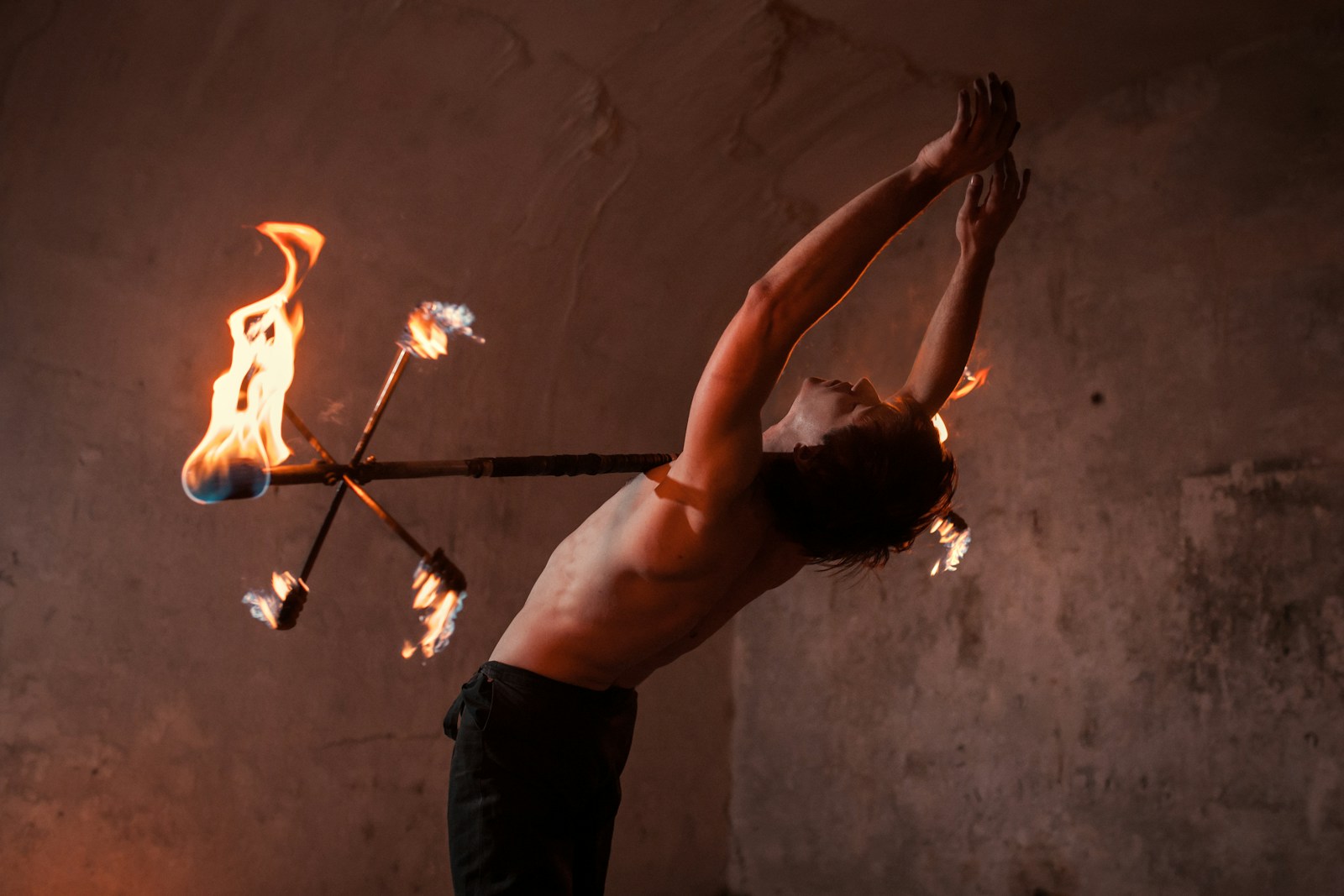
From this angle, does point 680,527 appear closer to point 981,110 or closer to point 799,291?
point 799,291

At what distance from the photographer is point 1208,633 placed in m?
3.18

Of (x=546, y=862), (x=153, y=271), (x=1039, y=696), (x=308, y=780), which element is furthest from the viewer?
(x=1039, y=696)

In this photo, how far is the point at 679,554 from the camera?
1705 millimetres

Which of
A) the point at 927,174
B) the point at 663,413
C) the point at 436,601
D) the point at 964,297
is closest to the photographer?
the point at 436,601

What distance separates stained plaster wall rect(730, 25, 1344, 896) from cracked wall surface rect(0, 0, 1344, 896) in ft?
0.04

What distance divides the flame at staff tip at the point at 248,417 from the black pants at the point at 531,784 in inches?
30.1

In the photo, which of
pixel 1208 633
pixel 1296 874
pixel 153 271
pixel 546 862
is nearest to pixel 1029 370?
pixel 1208 633

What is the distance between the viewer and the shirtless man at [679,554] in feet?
5.21

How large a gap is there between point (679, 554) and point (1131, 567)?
228 centimetres

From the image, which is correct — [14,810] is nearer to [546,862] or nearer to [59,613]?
[59,613]

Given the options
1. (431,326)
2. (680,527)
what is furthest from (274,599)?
(680,527)

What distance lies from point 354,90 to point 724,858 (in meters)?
3.35

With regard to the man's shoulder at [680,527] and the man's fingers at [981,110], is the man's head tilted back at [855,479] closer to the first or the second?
the man's shoulder at [680,527]

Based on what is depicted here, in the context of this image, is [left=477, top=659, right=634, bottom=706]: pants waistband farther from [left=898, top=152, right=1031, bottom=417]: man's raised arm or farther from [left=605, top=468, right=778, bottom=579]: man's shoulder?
[left=898, top=152, right=1031, bottom=417]: man's raised arm
